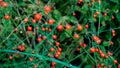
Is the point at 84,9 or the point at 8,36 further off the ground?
the point at 84,9

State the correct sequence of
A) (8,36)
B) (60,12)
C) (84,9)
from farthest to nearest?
(60,12) < (84,9) < (8,36)

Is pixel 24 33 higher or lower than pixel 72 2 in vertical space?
lower

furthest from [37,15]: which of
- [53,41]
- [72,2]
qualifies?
[72,2]

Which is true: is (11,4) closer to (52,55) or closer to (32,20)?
(32,20)

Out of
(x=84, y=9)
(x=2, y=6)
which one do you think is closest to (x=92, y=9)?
(x=84, y=9)

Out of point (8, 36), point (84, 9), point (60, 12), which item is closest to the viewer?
point (8, 36)

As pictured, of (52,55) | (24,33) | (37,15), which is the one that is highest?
(37,15)

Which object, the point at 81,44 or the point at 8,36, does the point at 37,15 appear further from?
the point at 81,44

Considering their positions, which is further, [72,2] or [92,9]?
[72,2]

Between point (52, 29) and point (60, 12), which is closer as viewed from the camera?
point (52, 29)
